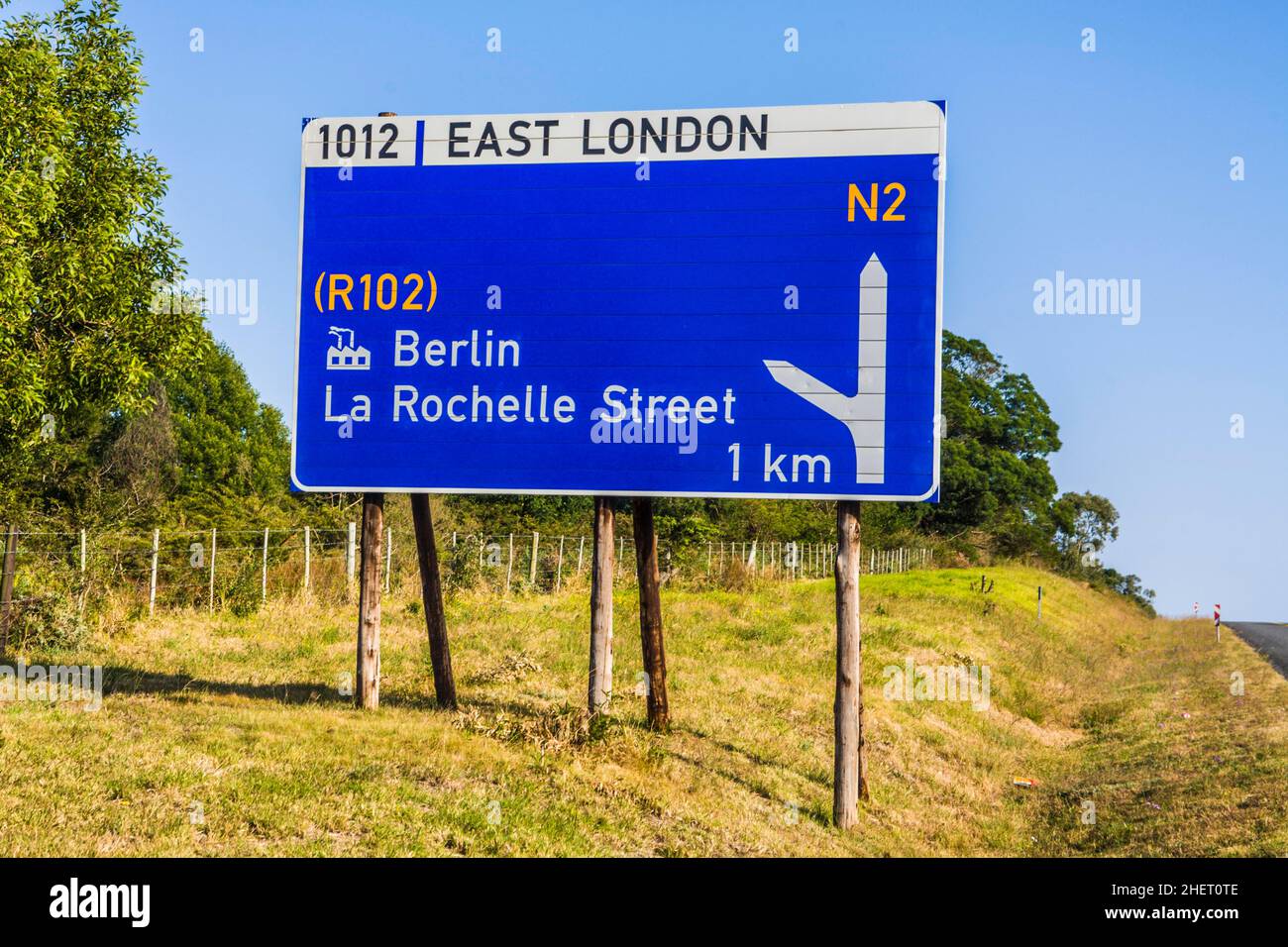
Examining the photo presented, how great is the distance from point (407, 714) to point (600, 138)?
7154 mm

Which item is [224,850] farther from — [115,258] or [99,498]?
[99,498]

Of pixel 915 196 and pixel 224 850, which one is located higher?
pixel 915 196

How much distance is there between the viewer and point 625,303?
46.0 feet

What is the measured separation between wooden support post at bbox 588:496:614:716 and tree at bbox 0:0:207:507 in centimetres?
1070

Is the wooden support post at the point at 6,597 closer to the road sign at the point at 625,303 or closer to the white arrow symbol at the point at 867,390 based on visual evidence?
the road sign at the point at 625,303

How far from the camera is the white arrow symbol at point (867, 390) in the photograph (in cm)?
1320

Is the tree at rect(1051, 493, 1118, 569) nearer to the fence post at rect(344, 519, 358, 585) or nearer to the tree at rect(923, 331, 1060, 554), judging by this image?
the tree at rect(923, 331, 1060, 554)

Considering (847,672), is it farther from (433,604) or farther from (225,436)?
(225,436)

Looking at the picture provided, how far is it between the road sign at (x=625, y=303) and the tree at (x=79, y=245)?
8130 mm

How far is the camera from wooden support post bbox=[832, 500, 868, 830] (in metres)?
13.5

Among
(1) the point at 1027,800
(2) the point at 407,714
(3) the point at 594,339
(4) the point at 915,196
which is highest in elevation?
(4) the point at 915,196

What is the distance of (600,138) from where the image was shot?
1417 cm

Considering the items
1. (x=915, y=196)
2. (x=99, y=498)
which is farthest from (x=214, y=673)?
(x=99, y=498)

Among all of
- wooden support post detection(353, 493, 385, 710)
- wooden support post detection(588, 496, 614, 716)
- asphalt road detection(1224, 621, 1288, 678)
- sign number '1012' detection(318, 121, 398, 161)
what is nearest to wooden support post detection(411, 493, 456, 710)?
wooden support post detection(353, 493, 385, 710)
